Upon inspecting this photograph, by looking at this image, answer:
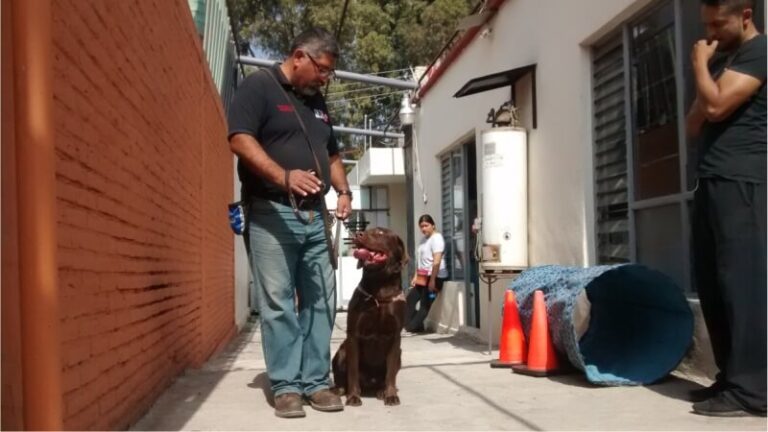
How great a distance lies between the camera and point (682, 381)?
16.8 feet

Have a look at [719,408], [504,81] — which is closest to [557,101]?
[504,81]

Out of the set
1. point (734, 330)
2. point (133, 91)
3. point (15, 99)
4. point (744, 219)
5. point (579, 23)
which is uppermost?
point (579, 23)

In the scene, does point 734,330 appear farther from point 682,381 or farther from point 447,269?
point 447,269

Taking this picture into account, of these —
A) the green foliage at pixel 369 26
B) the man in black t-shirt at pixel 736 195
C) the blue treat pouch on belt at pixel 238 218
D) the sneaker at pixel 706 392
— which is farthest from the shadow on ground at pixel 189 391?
the green foliage at pixel 369 26

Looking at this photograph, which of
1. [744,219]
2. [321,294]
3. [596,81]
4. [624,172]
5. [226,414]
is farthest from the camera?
[596,81]

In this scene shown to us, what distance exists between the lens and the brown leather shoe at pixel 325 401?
14.6 ft

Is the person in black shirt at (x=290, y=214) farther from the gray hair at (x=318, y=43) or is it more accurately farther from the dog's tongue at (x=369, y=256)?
the dog's tongue at (x=369, y=256)

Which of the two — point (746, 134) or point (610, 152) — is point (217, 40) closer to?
point (610, 152)

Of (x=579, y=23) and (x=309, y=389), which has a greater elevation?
(x=579, y=23)

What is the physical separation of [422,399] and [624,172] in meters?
2.56

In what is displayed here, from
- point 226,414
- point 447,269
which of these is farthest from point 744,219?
point 447,269

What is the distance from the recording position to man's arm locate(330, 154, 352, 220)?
15.6 ft

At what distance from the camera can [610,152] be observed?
21.9 ft

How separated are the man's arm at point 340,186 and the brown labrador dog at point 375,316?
27 cm
